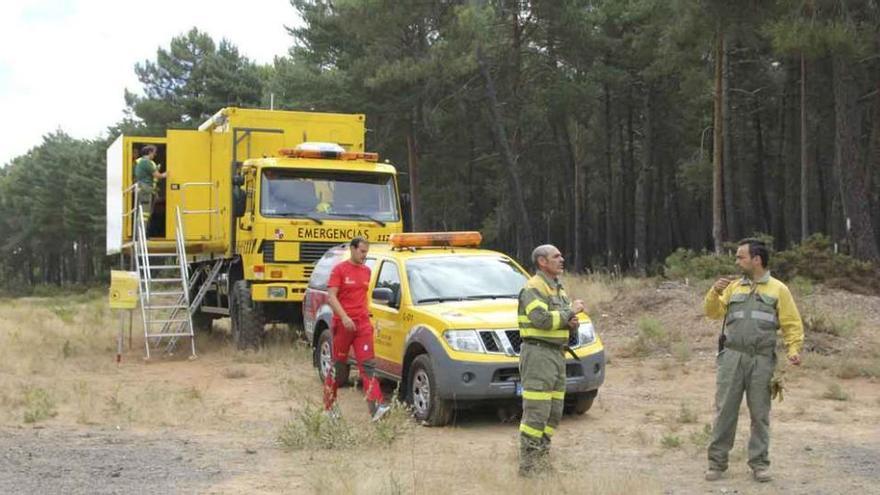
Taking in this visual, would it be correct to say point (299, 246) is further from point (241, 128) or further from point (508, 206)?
point (508, 206)

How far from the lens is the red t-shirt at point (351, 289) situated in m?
9.24

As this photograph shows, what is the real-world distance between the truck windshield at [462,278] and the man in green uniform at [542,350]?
10.1 feet

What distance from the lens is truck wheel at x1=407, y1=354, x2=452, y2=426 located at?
9023mm

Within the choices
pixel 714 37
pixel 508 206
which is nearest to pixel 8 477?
pixel 714 37

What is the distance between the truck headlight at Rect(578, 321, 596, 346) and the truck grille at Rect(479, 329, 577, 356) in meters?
0.45

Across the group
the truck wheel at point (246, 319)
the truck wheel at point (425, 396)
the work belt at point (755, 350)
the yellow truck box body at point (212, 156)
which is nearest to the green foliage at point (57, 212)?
the yellow truck box body at point (212, 156)

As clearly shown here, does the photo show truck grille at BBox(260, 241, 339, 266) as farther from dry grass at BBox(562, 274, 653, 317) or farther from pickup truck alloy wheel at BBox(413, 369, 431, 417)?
dry grass at BBox(562, 274, 653, 317)

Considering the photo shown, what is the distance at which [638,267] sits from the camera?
39.1 meters

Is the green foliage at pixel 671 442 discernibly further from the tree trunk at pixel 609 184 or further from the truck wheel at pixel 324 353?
the tree trunk at pixel 609 184

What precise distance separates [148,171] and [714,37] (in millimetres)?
15089

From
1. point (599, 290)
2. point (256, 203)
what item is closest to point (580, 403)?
point (256, 203)

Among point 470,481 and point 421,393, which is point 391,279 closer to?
point 421,393

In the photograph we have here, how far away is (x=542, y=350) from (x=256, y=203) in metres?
8.95

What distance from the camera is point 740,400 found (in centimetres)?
680
